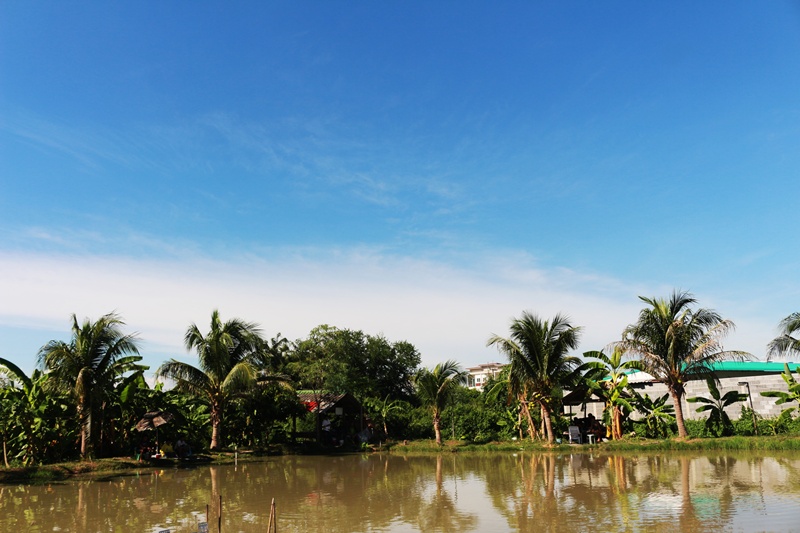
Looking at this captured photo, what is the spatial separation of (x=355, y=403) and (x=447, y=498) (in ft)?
60.4

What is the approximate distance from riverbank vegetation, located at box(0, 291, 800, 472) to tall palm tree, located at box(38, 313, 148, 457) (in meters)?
0.04

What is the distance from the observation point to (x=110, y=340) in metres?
18.9

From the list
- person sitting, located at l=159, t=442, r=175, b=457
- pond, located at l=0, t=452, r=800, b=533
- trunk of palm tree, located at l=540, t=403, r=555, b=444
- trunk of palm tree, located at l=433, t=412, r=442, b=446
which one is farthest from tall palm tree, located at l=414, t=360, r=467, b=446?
person sitting, located at l=159, t=442, r=175, b=457

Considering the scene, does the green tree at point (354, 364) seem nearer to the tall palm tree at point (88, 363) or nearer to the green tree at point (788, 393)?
the tall palm tree at point (88, 363)

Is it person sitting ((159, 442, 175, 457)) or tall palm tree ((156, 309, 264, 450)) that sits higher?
tall palm tree ((156, 309, 264, 450))

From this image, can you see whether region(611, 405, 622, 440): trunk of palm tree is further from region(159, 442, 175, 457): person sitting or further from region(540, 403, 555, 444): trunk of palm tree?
region(159, 442, 175, 457): person sitting

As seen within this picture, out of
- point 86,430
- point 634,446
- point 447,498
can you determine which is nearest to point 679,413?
point 634,446

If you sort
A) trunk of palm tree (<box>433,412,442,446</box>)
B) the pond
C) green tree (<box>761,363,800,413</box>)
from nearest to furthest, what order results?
the pond < green tree (<box>761,363,800,413</box>) < trunk of palm tree (<box>433,412,442,446</box>)

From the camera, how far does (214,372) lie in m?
22.8

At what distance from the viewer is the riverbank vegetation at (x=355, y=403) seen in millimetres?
18281

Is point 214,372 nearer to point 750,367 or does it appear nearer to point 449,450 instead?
point 449,450

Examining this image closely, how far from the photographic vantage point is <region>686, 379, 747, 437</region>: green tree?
2245 cm

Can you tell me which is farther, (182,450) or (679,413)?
(679,413)

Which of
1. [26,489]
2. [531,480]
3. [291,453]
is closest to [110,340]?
[26,489]
